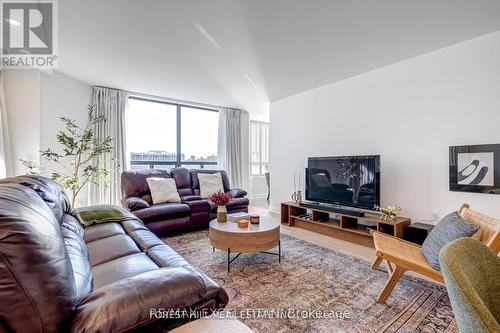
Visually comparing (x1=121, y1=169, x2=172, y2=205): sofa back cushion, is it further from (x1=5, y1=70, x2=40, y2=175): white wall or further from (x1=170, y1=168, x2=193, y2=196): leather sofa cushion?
(x1=5, y1=70, x2=40, y2=175): white wall

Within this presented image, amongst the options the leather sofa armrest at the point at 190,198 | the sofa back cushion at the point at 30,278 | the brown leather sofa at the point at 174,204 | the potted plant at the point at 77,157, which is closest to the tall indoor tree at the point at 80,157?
the potted plant at the point at 77,157

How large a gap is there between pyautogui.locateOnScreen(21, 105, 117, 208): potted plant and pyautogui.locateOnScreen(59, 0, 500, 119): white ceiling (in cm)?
88

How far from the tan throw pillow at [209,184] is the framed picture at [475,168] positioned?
11.2 ft

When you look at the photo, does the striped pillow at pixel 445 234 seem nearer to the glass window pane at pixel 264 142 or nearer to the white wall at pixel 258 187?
the white wall at pixel 258 187

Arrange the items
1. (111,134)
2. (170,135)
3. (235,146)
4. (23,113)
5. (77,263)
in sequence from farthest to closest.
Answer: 1. (235,146)
2. (170,135)
3. (111,134)
4. (23,113)
5. (77,263)

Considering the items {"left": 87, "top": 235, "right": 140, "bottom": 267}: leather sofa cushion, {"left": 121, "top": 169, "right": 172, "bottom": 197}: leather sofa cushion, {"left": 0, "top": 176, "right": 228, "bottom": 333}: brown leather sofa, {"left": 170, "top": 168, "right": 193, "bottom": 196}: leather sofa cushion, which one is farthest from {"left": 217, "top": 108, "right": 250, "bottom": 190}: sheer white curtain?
{"left": 0, "top": 176, "right": 228, "bottom": 333}: brown leather sofa

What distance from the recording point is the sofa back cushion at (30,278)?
2.05 ft

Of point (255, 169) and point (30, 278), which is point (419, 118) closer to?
point (30, 278)

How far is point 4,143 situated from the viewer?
3336 mm

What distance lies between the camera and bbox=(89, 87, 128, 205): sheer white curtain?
430 centimetres

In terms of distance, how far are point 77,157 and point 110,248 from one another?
9.81ft

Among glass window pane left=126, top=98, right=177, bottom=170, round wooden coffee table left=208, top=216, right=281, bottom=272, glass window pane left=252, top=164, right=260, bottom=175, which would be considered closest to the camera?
round wooden coffee table left=208, top=216, right=281, bottom=272

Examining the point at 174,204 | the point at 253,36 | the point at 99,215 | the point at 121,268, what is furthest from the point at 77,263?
the point at 253,36

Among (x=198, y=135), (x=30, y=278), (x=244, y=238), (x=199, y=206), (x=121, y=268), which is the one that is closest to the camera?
(x=30, y=278)
